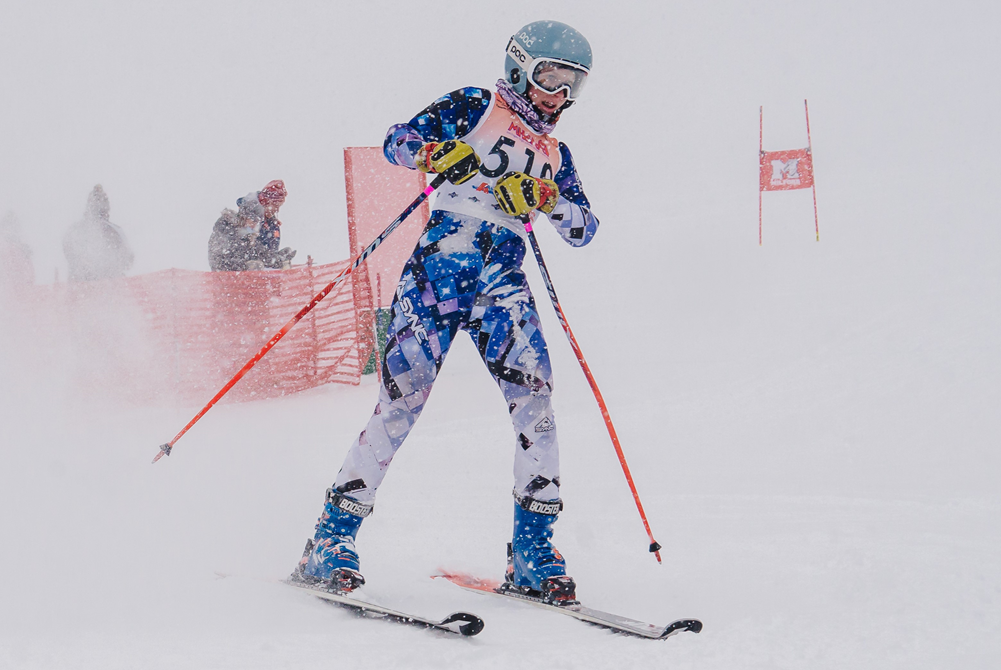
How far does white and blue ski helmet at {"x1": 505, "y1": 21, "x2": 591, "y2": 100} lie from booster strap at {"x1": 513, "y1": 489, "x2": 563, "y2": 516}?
137 centimetres

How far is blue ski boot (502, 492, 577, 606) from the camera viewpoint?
273 centimetres

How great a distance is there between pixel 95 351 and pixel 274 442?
264 centimetres

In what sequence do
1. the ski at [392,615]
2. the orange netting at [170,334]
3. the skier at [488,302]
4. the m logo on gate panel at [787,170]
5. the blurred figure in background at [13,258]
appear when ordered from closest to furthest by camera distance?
1. the ski at [392,615]
2. the skier at [488,302]
3. the orange netting at [170,334]
4. the blurred figure in background at [13,258]
5. the m logo on gate panel at [787,170]

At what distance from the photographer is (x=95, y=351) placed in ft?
23.9

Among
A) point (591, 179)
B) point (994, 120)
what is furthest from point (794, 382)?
point (591, 179)

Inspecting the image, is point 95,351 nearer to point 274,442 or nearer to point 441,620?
point 274,442

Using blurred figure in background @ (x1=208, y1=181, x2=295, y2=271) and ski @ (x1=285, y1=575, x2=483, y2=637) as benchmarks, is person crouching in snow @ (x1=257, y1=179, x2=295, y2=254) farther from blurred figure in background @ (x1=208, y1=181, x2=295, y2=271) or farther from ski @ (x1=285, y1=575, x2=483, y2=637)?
ski @ (x1=285, y1=575, x2=483, y2=637)

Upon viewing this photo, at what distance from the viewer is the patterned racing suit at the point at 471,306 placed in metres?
2.78

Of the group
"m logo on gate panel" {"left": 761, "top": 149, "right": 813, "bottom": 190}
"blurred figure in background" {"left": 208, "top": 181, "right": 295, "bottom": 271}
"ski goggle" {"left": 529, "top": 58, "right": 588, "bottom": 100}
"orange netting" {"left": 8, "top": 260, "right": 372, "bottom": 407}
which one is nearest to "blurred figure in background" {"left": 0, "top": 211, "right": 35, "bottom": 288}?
"orange netting" {"left": 8, "top": 260, "right": 372, "bottom": 407}

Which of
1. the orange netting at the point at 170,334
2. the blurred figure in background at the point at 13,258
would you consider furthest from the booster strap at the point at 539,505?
the blurred figure in background at the point at 13,258

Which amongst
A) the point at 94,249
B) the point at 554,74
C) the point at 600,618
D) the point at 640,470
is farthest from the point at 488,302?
the point at 94,249

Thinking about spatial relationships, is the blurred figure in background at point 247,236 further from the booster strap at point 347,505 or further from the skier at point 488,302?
the booster strap at point 347,505

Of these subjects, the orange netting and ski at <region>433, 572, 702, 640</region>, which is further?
the orange netting

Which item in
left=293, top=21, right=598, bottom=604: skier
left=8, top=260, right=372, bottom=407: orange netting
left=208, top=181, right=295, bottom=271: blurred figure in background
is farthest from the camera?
left=208, top=181, right=295, bottom=271: blurred figure in background
